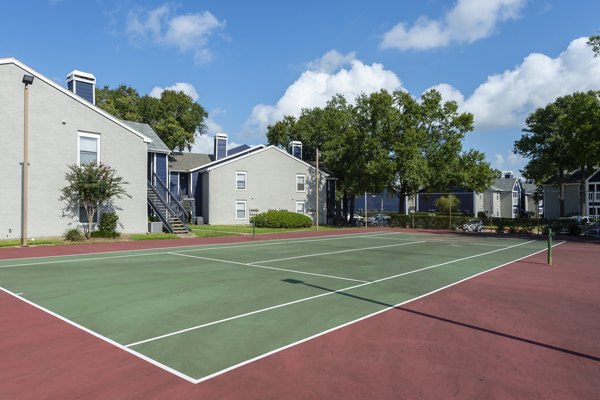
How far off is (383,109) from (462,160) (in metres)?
9.19

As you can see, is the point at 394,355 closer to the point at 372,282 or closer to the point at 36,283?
the point at 372,282

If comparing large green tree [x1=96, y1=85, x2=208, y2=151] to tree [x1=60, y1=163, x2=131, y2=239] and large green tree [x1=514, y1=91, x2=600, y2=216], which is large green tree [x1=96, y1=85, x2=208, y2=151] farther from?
large green tree [x1=514, y1=91, x2=600, y2=216]

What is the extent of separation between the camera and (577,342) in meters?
5.91

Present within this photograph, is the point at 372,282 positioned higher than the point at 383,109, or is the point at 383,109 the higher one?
the point at 383,109

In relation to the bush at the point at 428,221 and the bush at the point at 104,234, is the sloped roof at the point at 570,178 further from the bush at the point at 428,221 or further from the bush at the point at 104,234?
the bush at the point at 104,234

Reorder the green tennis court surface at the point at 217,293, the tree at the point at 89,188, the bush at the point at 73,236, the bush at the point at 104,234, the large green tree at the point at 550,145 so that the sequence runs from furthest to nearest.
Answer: the large green tree at the point at 550,145, the bush at the point at 104,234, the tree at the point at 89,188, the bush at the point at 73,236, the green tennis court surface at the point at 217,293

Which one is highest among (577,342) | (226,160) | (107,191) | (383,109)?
(383,109)

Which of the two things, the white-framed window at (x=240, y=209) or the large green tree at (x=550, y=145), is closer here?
the white-framed window at (x=240, y=209)

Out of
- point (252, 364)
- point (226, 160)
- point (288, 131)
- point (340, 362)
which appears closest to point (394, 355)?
point (340, 362)

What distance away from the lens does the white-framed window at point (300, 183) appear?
1693 inches

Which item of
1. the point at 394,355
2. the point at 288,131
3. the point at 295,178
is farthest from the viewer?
the point at 288,131

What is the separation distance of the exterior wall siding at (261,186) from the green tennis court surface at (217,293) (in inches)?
817

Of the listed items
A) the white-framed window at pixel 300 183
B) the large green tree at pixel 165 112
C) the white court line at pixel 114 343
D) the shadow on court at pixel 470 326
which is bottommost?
the shadow on court at pixel 470 326

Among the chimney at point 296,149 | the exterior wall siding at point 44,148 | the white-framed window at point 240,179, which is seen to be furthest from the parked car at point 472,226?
the exterior wall siding at point 44,148
